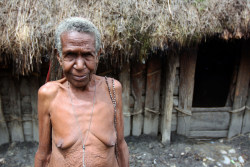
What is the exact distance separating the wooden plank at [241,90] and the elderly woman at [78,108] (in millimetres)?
3346

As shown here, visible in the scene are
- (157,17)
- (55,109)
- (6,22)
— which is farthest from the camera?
(157,17)

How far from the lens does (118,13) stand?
2793 mm

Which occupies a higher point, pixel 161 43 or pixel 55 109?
pixel 161 43

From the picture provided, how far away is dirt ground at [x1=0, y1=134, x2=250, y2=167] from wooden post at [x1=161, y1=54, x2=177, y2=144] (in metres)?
0.24

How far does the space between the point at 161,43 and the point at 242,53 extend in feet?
6.39

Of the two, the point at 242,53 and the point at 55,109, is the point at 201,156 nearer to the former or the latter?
the point at 242,53

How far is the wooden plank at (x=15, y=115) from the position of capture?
135 inches

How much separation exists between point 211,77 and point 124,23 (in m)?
3.39

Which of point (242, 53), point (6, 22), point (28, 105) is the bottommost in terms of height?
point (28, 105)

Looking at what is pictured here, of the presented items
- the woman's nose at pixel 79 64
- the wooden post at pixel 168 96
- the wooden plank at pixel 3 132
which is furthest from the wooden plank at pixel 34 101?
the woman's nose at pixel 79 64

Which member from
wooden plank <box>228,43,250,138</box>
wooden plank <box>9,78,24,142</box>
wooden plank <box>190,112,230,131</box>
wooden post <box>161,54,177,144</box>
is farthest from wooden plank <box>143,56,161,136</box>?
wooden plank <box>9,78,24,142</box>

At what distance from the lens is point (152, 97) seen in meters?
3.66

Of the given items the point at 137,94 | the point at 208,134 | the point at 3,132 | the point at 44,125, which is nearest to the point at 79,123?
the point at 44,125

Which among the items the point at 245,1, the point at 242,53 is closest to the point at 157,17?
the point at 245,1
